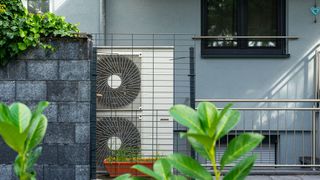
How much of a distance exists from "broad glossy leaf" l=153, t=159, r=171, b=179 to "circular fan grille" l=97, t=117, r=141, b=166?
432 cm

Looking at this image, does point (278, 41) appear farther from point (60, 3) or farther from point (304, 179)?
point (60, 3)

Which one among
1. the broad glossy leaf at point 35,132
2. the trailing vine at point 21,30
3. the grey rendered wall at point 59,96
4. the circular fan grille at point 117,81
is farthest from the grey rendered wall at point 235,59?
the broad glossy leaf at point 35,132

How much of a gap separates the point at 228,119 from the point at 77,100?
384cm

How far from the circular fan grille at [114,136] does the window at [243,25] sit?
2.53 metres

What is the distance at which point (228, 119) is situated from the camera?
1332 mm

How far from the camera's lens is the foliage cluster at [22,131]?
1.21 m

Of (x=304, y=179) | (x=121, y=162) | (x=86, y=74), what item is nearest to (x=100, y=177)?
(x=121, y=162)

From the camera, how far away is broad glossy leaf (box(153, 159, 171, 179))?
1.36 meters

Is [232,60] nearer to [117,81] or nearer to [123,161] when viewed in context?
[117,81]

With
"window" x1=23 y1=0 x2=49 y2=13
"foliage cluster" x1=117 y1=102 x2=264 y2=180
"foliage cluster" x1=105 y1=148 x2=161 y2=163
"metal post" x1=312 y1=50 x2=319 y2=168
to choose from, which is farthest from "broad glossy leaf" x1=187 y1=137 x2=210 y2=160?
"window" x1=23 y1=0 x2=49 y2=13

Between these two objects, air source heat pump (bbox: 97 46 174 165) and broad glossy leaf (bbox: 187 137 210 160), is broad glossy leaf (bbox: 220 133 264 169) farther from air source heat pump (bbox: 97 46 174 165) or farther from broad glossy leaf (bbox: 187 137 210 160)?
air source heat pump (bbox: 97 46 174 165)

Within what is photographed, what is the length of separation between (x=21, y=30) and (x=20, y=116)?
12.4ft

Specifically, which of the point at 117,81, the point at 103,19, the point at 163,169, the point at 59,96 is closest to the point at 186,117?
the point at 163,169

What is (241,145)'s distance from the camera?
1.31 m
